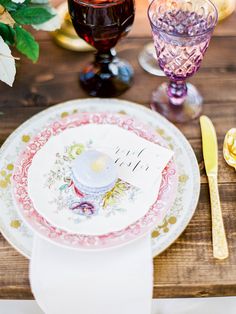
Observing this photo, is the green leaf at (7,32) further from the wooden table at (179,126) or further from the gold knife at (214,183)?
the gold knife at (214,183)

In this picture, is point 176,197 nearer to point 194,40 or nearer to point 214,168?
point 214,168

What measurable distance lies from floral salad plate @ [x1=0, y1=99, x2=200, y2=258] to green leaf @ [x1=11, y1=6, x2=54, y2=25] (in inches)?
5.5

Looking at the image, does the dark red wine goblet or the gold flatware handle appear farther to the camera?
the dark red wine goblet

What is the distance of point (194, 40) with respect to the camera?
743mm

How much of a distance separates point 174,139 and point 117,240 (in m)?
0.21

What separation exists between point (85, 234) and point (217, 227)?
0.59 feet

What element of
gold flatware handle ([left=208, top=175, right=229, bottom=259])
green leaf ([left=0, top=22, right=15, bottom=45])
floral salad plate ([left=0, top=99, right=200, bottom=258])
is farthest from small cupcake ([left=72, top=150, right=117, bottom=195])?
green leaf ([left=0, top=22, right=15, bottom=45])

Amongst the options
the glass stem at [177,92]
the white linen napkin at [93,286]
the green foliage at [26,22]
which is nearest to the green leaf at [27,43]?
the green foliage at [26,22]

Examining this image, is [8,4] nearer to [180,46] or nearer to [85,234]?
[180,46]

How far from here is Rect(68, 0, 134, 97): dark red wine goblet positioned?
0.78 metres

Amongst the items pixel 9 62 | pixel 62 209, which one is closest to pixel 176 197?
pixel 62 209

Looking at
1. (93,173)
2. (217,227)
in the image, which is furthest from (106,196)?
(217,227)

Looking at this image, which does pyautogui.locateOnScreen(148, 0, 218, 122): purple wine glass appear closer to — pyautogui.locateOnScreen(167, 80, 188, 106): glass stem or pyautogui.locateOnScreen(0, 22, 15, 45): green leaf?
pyautogui.locateOnScreen(167, 80, 188, 106): glass stem

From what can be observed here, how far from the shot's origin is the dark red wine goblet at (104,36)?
784 millimetres
